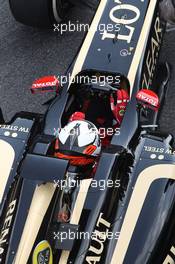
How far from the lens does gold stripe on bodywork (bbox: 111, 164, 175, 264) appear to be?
10.3ft

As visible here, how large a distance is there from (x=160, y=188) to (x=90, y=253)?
0.53 metres

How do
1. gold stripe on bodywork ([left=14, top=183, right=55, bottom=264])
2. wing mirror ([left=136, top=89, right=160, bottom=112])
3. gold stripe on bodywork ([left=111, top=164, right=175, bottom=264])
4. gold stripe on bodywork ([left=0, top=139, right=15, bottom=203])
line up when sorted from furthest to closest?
1. wing mirror ([left=136, top=89, right=160, bottom=112])
2. gold stripe on bodywork ([left=0, top=139, right=15, bottom=203])
3. gold stripe on bodywork ([left=111, top=164, right=175, bottom=264])
4. gold stripe on bodywork ([left=14, top=183, right=55, bottom=264])

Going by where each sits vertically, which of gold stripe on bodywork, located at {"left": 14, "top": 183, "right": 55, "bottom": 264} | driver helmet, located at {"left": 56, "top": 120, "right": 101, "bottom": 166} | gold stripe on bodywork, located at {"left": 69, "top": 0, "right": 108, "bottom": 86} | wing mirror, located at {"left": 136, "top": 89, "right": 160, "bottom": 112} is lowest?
gold stripe on bodywork, located at {"left": 14, "top": 183, "right": 55, "bottom": 264}

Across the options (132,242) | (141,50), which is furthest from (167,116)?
(132,242)

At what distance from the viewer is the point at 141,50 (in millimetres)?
4039

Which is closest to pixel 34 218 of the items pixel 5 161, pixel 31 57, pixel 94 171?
pixel 94 171

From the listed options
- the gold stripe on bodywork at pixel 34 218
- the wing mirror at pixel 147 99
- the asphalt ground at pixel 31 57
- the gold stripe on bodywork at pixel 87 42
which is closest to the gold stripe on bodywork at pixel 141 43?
the wing mirror at pixel 147 99

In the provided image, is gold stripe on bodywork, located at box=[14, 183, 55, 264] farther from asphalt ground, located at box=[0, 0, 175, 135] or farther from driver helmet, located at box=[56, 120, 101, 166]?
asphalt ground, located at box=[0, 0, 175, 135]

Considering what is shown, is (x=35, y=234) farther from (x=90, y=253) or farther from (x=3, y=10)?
(x=3, y=10)

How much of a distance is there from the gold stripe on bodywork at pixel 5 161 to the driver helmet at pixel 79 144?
0.34 meters

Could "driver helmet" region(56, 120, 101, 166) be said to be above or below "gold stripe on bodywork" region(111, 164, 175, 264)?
above

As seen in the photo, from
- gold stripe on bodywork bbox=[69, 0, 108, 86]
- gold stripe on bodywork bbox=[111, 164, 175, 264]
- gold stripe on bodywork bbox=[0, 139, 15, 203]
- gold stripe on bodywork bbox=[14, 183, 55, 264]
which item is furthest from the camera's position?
gold stripe on bodywork bbox=[69, 0, 108, 86]

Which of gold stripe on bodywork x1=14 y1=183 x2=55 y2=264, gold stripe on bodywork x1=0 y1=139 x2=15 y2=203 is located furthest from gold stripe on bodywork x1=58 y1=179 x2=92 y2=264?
gold stripe on bodywork x1=0 y1=139 x2=15 y2=203

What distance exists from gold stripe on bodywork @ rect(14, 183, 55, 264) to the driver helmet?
0.65ft
